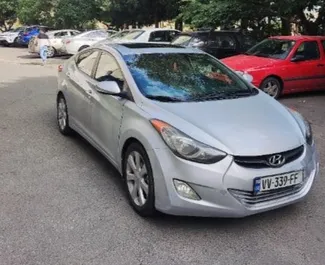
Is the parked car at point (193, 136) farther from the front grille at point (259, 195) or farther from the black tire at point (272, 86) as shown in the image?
the black tire at point (272, 86)

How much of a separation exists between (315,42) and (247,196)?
24.7 ft

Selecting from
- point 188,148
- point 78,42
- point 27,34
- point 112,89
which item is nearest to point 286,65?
point 112,89

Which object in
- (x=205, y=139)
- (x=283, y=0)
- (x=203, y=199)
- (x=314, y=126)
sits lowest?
(x=314, y=126)

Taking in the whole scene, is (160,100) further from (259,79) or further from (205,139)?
(259,79)

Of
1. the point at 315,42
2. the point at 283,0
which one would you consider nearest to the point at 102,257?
the point at 315,42

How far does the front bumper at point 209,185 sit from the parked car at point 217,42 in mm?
9371

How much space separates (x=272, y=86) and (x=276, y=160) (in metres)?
6.12

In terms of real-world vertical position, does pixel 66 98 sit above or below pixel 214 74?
below

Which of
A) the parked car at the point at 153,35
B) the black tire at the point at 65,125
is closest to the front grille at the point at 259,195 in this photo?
the black tire at the point at 65,125

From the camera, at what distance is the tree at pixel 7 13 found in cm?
3716

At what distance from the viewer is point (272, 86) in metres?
9.31

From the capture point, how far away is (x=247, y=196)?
135 inches

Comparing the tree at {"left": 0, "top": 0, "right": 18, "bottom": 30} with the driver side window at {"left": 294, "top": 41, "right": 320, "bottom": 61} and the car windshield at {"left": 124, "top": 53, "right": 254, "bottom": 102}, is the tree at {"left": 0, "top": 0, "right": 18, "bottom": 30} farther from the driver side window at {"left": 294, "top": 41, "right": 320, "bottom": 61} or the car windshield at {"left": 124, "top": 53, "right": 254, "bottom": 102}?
the car windshield at {"left": 124, "top": 53, "right": 254, "bottom": 102}

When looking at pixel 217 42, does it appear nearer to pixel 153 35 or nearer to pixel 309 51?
pixel 309 51
